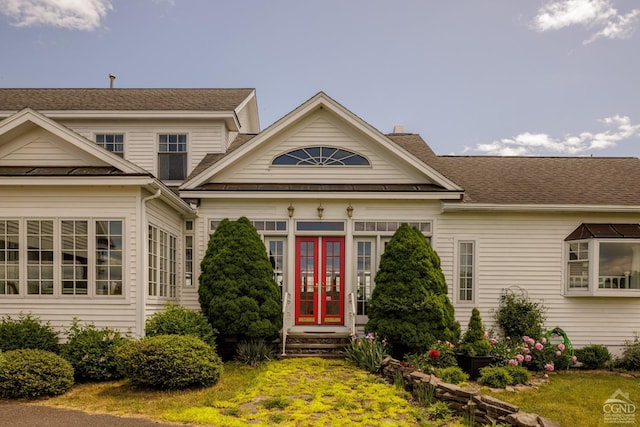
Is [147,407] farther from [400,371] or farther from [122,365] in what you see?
[400,371]

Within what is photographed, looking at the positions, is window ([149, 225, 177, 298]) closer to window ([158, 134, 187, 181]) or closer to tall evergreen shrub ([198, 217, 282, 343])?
tall evergreen shrub ([198, 217, 282, 343])

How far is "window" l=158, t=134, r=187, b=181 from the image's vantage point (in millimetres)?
13883

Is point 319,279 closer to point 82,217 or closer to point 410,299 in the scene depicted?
point 410,299

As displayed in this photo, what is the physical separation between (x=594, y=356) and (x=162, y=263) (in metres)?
10.0

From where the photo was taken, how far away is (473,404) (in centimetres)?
659

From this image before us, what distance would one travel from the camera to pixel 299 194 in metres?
11.1

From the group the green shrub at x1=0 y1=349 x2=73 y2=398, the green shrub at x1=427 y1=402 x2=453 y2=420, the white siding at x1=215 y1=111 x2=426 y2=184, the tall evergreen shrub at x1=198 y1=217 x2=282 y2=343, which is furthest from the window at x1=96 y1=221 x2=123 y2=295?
the green shrub at x1=427 y1=402 x2=453 y2=420

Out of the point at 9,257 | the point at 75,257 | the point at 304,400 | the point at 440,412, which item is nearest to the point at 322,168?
the point at 75,257

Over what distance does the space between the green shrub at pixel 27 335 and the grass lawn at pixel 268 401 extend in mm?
1130

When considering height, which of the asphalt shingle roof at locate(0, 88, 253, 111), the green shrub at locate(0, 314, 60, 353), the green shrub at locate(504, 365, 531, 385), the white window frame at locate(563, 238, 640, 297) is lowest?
the green shrub at locate(504, 365, 531, 385)

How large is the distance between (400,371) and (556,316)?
17.4ft

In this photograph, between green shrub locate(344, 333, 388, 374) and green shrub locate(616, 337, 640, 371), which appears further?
green shrub locate(616, 337, 640, 371)

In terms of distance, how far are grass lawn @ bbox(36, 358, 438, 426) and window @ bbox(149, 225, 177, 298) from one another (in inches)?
90.8

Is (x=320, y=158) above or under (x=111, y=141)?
under
